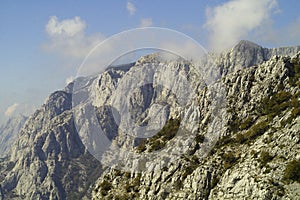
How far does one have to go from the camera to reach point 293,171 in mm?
50000

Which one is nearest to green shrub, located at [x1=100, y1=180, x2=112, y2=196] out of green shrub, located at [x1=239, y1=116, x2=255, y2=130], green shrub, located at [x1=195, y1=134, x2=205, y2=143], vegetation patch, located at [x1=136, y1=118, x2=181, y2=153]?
vegetation patch, located at [x1=136, y1=118, x2=181, y2=153]

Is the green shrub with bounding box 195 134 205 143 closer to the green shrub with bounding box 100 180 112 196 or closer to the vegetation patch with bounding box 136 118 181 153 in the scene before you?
the vegetation patch with bounding box 136 118 181 153

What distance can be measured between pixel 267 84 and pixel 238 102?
22.5 ft

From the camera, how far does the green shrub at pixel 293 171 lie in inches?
1946

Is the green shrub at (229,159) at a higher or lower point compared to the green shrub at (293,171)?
higher

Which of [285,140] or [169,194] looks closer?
[285,140]

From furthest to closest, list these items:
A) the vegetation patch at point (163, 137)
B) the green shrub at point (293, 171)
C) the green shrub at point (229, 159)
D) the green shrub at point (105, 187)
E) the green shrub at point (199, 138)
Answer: the vegetation patch at point (163, 137)
the green shrub at point (105, 187)
the green shrub at point (199, 138)
the green shrub at point (229, 159)
the green shrub at point (293, 171)

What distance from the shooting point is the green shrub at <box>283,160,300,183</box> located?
49441 millimetres

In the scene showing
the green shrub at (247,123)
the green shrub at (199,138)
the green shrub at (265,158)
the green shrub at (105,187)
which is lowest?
the green shrub at (105,187)

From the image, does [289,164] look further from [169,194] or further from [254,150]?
[169,194]

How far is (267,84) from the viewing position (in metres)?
75.6

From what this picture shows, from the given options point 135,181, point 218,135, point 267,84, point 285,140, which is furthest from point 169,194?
point 267,84

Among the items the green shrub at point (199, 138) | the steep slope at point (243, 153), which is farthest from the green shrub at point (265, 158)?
the green shrub at point (199, 138)

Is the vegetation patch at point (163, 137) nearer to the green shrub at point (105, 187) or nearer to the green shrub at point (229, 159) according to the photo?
the green shrub at point (105, 187)
